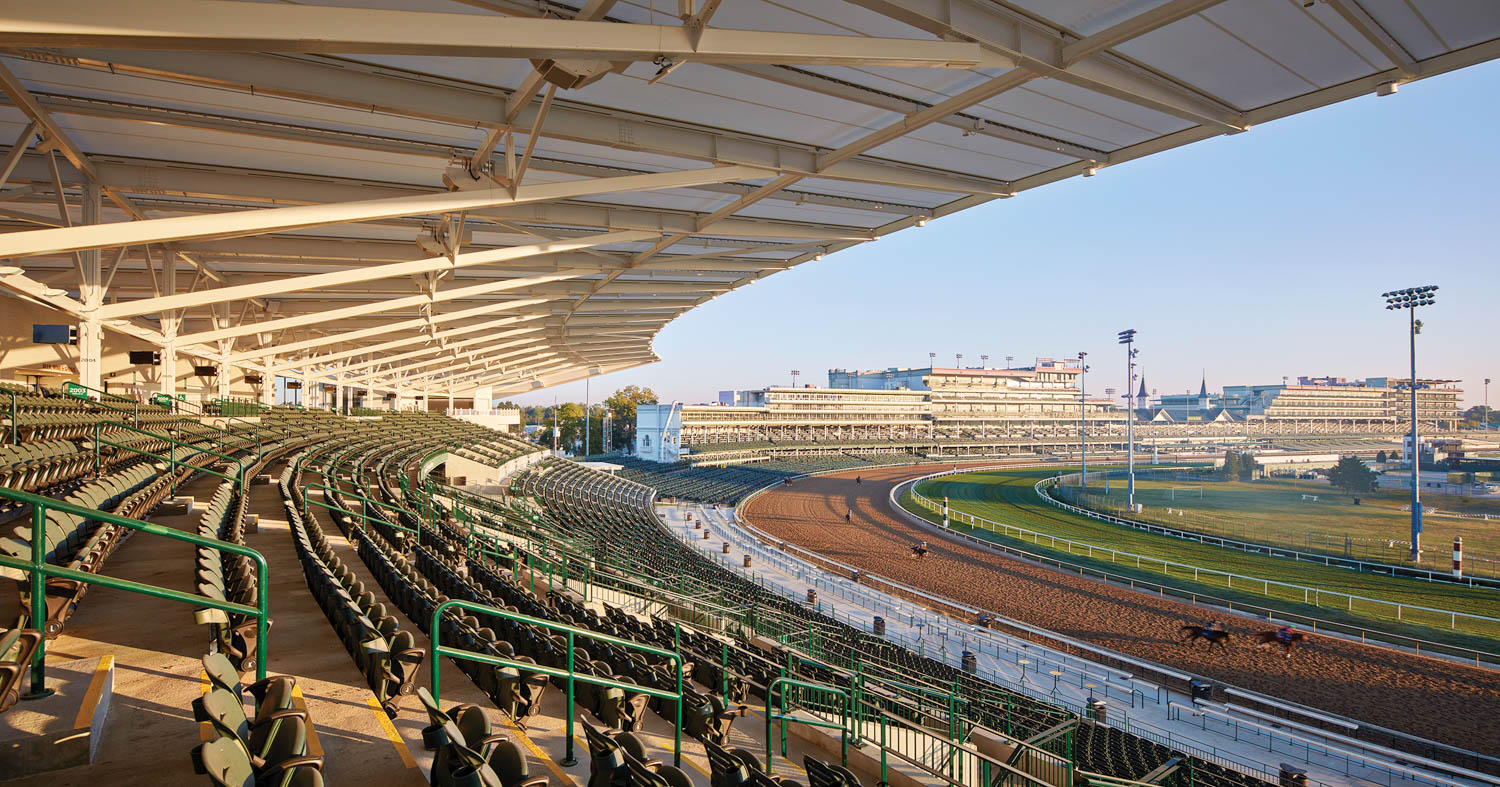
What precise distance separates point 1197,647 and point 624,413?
84786 mm

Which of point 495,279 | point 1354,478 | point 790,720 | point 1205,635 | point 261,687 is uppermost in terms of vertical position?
point 495,279

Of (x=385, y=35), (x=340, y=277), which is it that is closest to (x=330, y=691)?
(x=385, y=35)

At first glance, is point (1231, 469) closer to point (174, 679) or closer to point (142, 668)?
point (174, 679)

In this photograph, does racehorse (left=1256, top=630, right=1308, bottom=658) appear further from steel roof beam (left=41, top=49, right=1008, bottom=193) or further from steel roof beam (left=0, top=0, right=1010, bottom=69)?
steel roof beam (left=0, top=0, right=1010, bottom=69)

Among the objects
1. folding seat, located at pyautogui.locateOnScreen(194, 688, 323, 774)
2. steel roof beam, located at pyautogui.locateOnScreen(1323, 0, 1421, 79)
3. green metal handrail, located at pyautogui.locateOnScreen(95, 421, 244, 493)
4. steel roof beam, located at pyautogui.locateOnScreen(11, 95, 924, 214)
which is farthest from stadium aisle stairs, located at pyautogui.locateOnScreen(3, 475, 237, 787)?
steel roof beam, located at pyautogui.locateOnScreen(1323, 0, 1421, 79)

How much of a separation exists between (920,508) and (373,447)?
37125 mm

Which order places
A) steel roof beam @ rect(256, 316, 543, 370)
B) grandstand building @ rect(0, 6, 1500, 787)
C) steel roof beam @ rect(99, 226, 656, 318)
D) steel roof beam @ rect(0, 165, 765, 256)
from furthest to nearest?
steel roof beam @ rect(256, 316, 543, 370), steel roof beam @ rect(99, 226, 656, 318), steel roof beam @ rect(0, 165, 765, 256), grandstand building @ rect(0, 6, 1500, 787)

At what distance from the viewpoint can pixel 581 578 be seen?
13.5 m

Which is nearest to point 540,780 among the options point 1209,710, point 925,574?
point 1209,710

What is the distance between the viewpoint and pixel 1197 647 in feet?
68.3

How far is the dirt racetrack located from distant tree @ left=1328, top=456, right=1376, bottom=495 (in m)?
42.0

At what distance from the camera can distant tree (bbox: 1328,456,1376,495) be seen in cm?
5772

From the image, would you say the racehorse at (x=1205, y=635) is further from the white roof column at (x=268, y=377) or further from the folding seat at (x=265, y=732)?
the white roof column at (x=268, y=377)

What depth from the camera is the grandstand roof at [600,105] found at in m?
6.06
